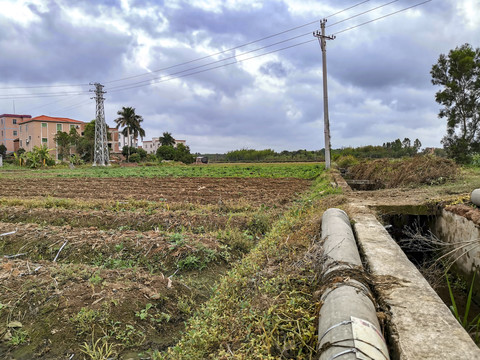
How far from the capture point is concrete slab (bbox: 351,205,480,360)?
2.26 m

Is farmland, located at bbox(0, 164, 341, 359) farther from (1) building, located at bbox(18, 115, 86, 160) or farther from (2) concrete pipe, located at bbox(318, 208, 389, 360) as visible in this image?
(1) building, located at bbox(18, 115, 86, 160)

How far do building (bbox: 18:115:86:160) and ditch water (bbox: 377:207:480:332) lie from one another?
203ft

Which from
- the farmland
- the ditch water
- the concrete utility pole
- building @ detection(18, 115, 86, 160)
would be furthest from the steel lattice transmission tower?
the ditch water

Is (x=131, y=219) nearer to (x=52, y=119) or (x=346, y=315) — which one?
(x=346, y=315)

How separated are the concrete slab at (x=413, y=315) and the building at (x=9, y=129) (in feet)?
268

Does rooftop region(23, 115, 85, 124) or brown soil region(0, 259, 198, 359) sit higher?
rooftop region(23, 115, 85, 124)

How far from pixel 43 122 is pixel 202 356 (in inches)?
2735

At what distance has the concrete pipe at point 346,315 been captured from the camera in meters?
2.19

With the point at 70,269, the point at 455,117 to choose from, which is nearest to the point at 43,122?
the point at 455,117

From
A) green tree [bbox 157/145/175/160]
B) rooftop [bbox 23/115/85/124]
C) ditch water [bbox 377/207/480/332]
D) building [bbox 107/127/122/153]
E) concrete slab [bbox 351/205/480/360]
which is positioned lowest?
ditch water [bbox 377/207/480/332]

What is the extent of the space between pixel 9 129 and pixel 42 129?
1425cm

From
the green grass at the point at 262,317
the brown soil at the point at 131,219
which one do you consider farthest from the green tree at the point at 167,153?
the green grass at the point at 262,317

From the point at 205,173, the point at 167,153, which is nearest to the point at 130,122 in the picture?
the point at 167,153

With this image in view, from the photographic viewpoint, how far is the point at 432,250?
633cm
